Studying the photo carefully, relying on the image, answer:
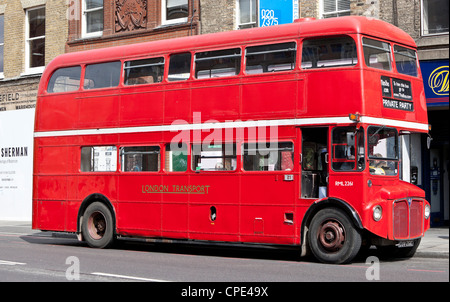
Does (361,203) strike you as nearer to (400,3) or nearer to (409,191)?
(409,191)

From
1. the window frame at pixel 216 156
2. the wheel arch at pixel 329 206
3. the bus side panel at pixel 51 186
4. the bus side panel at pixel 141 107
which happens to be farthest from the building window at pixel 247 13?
the wheel arch at pixel 329 206

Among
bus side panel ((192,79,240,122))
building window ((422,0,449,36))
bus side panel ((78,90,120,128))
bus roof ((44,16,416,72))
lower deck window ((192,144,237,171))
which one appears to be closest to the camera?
bus roof ((44,16,416,72))

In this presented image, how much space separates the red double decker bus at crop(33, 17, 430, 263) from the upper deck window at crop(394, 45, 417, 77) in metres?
0.03

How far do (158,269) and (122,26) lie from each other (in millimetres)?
14810

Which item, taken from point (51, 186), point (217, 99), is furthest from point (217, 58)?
point (51, 186)

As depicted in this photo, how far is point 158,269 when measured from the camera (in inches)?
466

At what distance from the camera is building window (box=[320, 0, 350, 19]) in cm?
1986

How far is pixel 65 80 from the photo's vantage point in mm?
16828

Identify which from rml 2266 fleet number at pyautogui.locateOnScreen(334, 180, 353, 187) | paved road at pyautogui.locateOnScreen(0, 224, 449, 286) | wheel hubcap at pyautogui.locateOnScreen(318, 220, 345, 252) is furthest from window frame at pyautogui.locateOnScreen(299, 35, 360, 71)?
paved road at pyautogui.locateOnScreen(0, 224, 449, 286)

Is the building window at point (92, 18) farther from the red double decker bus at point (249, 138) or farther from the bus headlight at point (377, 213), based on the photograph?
the bus headlight at point (377, 213)

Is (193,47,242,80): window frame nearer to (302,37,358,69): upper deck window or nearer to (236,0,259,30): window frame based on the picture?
(302,37,358,69): upper deck window

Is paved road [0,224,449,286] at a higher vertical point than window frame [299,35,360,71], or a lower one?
Answer: lower

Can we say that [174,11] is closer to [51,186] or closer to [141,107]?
[51,186]

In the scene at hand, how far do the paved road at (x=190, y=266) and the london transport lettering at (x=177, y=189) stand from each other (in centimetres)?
129
